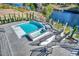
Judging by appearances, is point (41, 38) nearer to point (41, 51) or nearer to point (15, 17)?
point (41, 51)

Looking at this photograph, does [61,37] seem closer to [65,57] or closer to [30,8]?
[65,57]

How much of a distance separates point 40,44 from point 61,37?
298mm

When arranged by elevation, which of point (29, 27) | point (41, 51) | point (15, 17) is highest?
point (15, 17)

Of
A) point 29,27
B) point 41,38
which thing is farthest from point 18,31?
point 41,38

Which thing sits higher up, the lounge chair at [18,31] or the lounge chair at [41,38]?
Result: the lounge chair at [18,31]

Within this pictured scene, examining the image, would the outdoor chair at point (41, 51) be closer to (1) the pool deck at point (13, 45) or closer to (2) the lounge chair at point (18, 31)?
(1) the pool deck at point (13, 45)

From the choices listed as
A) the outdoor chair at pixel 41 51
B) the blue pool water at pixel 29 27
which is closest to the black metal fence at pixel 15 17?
the blue pool water at pixel 29 27

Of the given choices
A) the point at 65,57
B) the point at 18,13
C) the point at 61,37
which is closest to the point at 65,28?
the point at 61,37

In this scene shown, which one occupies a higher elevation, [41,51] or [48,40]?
[48,40]

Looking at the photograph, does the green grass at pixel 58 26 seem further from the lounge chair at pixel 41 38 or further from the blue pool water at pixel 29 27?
the blue pool water at pixel 29 27

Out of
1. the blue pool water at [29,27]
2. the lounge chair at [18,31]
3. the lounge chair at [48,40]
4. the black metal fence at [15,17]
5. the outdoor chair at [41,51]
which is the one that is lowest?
the outdoor chair at [41,51]

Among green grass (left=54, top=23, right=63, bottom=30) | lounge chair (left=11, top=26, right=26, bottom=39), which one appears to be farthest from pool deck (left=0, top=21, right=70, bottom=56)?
green grass (left=54, top=23, right=63, bottom=30)

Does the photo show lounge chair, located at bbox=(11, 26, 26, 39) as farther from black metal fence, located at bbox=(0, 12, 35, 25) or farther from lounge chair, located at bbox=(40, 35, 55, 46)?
lounge chair, located at bbox=(40, 35, 55, 46)

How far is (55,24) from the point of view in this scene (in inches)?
162
